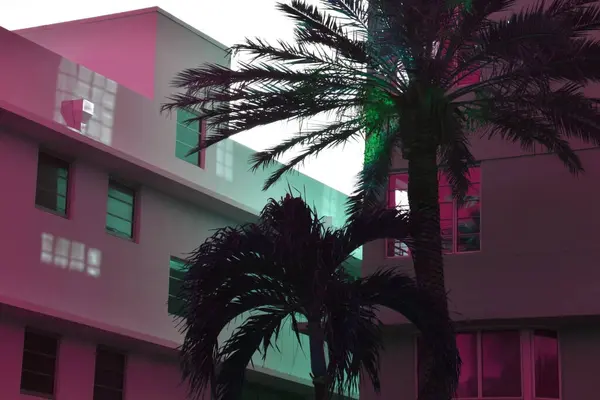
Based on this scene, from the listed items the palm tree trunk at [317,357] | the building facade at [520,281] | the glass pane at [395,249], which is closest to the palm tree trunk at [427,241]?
the palm tree trunk at [317,357]

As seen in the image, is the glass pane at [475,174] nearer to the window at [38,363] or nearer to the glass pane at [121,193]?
the glass pane at [121,193]

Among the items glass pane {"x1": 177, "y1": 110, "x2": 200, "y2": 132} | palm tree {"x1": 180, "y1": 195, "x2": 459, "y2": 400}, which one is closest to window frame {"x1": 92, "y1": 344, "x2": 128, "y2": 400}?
glass pane {"x1": 177, "y1": 110, "x2": 200, "y2": 132}

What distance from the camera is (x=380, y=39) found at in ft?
58.0

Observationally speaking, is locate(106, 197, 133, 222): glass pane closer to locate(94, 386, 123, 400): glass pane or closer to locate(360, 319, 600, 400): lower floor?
locate(94, 386, 123, 400): glass pane

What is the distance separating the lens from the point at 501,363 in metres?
22.1

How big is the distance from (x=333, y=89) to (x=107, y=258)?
9.85 m

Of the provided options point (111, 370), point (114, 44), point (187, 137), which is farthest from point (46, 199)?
point (114, 44)

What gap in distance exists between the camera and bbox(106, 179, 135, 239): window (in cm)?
2689

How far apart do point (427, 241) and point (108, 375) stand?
39.7ft

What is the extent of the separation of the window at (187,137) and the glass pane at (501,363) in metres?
10.3

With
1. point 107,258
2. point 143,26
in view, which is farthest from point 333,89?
point 143,26

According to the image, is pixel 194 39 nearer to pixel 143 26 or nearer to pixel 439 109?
pixel 143 26

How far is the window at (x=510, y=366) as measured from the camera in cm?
2167

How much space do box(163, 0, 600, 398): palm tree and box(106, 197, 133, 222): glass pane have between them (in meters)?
A: 7.75
